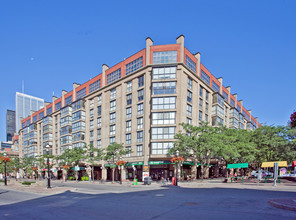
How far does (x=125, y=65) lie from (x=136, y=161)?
2146 cm

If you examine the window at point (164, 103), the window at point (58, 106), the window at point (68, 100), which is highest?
the window at point (68, 100)

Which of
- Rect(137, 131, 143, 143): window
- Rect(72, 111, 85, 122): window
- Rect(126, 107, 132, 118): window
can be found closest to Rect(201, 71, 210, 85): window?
Rect(126, 107, 132, 118): window

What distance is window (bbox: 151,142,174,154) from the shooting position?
39.8m

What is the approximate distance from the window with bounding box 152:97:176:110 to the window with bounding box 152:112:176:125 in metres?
1.15

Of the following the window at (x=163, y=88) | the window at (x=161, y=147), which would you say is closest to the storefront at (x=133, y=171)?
the window at (x=161, y=147)

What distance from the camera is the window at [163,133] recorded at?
1585 inches

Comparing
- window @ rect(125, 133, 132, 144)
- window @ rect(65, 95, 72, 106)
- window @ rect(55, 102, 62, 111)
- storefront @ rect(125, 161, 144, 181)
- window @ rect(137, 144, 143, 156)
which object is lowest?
storefront @ rect(125, 161, 144, 181)

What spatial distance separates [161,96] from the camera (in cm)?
4138

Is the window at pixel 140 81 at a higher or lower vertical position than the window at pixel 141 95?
higher

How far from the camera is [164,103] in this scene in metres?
41.3

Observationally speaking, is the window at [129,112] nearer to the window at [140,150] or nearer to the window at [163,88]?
the window at [140,150]

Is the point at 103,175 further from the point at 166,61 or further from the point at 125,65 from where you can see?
the point at 166,61

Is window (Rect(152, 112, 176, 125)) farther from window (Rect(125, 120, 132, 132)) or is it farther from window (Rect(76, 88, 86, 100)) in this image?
window (Rect(76, 88, 86, 100))

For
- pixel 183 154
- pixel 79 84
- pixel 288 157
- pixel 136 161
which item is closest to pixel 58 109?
pixel 79 84
